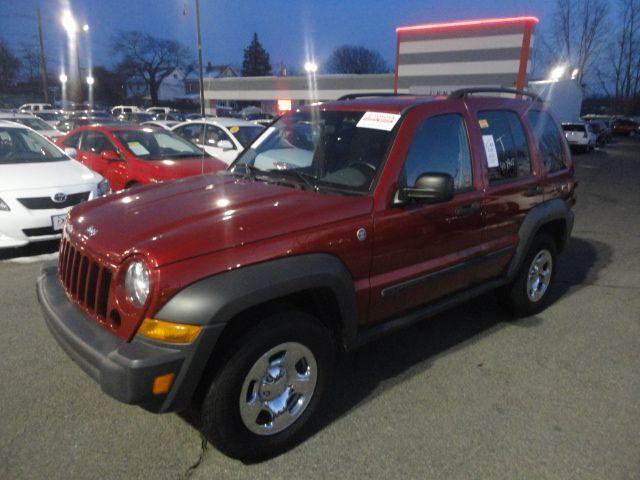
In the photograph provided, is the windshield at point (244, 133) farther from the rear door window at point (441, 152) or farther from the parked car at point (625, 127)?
the parked car at point (625, 127)

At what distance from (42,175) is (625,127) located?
53896 mm

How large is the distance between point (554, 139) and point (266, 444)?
12.0 ft

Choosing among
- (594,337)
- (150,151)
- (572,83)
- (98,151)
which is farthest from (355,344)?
(572,83)

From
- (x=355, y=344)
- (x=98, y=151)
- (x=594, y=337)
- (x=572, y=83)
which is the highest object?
(x=572, y=83)

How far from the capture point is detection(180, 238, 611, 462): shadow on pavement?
316 cm

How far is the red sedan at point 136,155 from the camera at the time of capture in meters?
7.92

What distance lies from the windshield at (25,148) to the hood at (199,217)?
4.24 meters

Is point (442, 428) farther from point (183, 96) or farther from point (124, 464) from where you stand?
point (183, 96)

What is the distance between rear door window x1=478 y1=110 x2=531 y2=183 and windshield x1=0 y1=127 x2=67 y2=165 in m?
5.57

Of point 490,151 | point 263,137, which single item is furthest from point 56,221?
point 490,151

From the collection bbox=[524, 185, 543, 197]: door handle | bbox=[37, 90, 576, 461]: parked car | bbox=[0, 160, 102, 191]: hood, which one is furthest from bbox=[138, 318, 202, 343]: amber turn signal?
bbox=[0, 160, 102, 191]: hood

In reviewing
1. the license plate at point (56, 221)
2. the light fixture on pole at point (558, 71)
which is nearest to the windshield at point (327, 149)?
the license plate at point (56, 221)

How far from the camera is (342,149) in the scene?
3.29 m

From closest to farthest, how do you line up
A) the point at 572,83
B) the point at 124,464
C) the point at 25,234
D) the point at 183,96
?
the point at 124,464 → the point at 25,234 → the point at 572,83 → the point at 183,96
